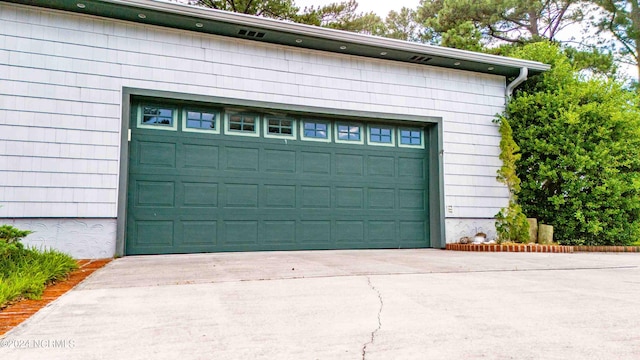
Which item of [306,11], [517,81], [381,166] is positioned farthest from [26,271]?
[306,11]

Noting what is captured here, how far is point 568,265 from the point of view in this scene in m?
4.77

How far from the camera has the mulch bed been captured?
7.74 ft

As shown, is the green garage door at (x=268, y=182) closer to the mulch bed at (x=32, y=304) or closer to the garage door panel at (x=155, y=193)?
the garage door panel at (x=155, y=193)

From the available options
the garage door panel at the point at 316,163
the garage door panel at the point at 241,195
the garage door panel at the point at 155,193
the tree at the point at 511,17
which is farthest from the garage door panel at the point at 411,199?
the tree at the point at 511,17

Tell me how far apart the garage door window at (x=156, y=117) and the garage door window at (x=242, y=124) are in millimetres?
786

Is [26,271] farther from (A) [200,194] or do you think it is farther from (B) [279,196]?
(B) [279,196]

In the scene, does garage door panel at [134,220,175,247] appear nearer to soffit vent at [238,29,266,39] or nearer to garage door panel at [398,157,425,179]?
soffit vent at [238,29,266,39]

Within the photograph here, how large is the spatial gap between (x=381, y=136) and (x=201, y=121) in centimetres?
296

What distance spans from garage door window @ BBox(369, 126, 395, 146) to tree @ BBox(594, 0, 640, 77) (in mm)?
11937

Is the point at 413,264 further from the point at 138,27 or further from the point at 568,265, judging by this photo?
the point at 138,27

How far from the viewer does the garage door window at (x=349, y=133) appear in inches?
278

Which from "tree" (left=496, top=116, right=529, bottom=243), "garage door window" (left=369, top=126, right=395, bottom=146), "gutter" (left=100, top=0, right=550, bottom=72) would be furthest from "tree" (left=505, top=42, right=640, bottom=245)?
"garage door window" (left=369, top=126, right=395, bottom=146)

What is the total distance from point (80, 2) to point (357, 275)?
4.77m

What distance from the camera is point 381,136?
7.32 m
